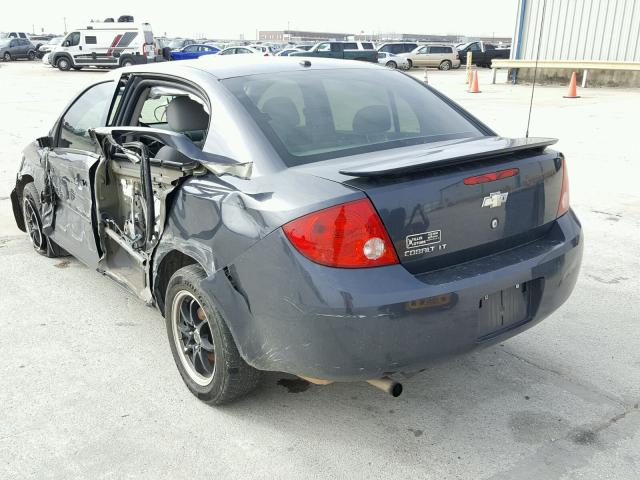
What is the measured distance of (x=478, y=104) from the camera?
59.0 ft

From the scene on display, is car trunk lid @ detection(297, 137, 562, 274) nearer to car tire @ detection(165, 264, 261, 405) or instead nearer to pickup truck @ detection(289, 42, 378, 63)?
car tire @ detection(165, 264, 261, 405)

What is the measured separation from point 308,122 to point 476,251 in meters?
1.06

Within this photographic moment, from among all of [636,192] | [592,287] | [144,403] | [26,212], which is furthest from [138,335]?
[636,192]

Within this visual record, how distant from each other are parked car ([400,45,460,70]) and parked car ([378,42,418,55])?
57cm

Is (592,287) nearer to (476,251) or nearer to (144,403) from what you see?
(476,251)

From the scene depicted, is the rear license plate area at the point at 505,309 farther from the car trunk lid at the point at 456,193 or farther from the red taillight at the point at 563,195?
the red taillight at the point at 563,195

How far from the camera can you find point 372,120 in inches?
135

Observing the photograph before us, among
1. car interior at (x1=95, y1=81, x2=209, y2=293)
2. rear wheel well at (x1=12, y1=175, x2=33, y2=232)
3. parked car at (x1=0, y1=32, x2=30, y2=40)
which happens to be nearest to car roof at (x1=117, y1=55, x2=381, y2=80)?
car interior at (x1=95, y1=81, x2=209, y2=293)

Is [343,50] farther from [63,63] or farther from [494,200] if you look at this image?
[494,200]

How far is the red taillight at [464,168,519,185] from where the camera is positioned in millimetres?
2738

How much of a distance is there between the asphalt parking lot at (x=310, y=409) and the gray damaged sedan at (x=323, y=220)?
0.99 ft

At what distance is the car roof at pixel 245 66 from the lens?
11.4 ft

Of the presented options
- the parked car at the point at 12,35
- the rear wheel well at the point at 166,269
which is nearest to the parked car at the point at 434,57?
the parked car at the point at 12,35

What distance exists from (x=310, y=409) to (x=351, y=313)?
95cm
